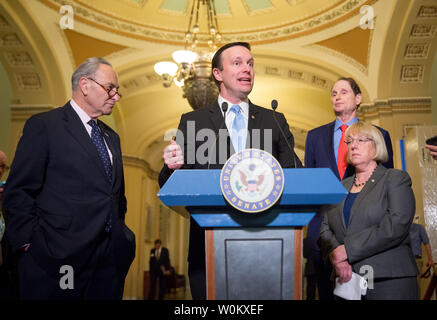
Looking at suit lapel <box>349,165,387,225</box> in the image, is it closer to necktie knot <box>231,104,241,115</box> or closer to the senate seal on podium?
necktie knot <box>231,104,241,115</box>

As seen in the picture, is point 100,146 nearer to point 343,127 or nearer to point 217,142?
point 217,142

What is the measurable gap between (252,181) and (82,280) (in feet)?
3.11

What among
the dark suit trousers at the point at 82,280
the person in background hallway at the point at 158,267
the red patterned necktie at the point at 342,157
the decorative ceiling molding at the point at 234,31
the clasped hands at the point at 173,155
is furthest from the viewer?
the person in background hallway at the point at 158,267

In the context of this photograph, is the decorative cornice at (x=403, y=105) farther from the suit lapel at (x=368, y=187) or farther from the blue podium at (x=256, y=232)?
the blue podium at (x=256, y=232)

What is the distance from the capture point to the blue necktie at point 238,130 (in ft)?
5.92

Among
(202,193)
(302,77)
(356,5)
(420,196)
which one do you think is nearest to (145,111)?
(302,77)

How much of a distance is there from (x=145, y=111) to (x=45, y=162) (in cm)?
918

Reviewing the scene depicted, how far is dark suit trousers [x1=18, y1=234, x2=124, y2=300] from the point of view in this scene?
1.72 meters

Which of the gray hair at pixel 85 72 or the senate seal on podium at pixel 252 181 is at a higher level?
the gray hair at pixel 85 72

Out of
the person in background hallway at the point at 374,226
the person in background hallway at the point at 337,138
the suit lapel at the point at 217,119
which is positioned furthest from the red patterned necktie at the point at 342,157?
the suit lapel at the point at 217,119

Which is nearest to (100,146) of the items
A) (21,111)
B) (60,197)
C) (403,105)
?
(60,197)

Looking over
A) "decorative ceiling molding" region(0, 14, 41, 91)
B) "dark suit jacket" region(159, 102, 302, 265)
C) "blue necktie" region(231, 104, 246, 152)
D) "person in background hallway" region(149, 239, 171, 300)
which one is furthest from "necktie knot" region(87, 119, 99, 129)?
"person in background hallway" region(149, 239, 171, 300)

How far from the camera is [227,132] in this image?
180 centimetres

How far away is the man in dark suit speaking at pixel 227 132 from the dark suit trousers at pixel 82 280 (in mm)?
373
